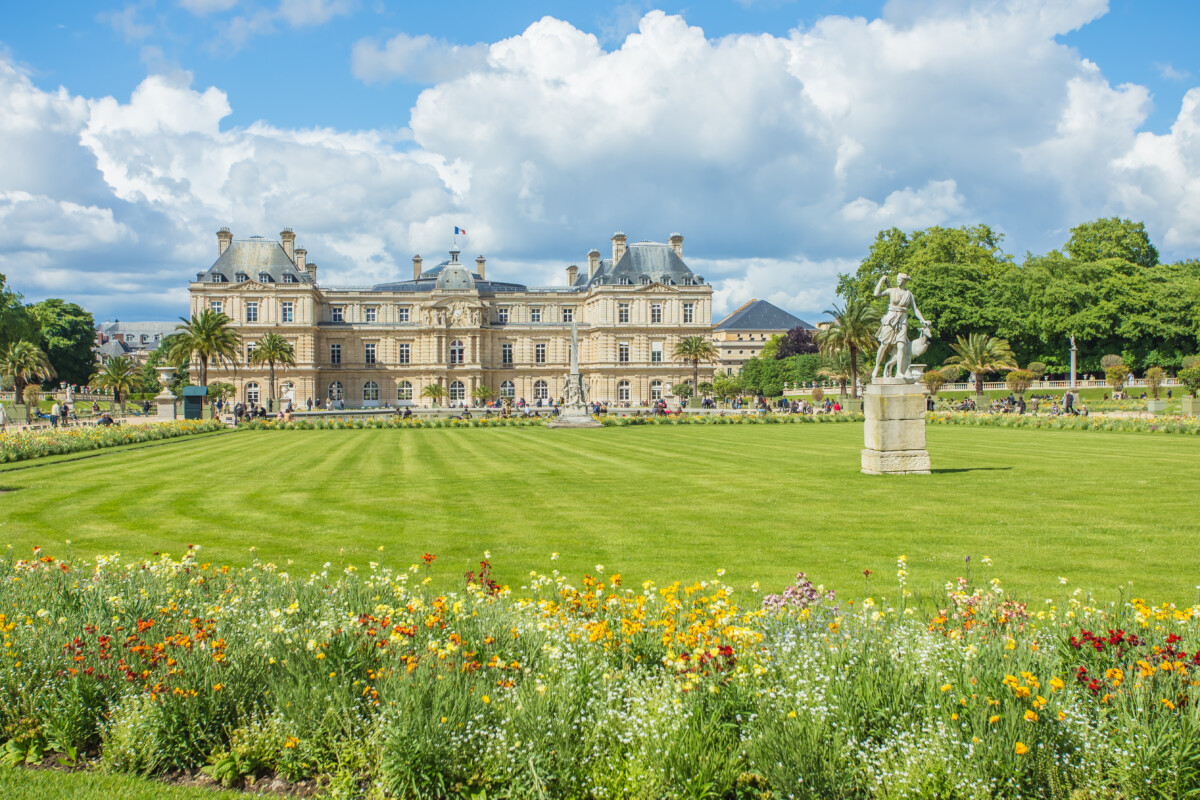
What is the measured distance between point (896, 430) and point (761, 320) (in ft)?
383

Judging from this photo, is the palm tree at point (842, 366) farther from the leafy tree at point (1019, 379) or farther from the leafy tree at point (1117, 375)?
the leafy tree at point (1117, 375)

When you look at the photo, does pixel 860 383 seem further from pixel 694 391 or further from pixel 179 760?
pixel 179 760

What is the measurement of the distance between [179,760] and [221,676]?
53cm

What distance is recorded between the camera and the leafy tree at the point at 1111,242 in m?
74.4

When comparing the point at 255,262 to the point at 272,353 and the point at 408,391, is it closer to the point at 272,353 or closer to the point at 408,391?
the point at 272,353

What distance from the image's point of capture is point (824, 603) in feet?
20.3

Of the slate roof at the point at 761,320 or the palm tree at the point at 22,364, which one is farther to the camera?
the slate roof at the point at 761,320

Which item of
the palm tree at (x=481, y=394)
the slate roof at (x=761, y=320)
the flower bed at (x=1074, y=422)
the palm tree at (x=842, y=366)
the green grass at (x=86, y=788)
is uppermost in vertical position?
the slate roof at (x=761, y=320)

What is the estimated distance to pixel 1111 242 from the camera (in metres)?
74.9

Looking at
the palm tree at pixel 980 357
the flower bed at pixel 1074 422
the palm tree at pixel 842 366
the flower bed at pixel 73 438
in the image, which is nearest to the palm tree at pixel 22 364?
the flower bed at pixel 73 438

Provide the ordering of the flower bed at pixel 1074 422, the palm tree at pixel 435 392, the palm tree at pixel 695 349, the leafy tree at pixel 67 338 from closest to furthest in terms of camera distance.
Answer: the flower bed at pixel 1074 422 < the palm tree at pixel 695 349 < the palm tree at pixel 435 392 < the leafy tree at pixel 67 338

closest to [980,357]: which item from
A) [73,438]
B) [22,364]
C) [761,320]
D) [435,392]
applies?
[435,392]

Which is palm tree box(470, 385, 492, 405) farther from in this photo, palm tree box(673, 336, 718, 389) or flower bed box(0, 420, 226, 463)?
flower bed box(0, 420, 226, 463)

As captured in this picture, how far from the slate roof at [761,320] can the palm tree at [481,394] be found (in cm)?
5879
